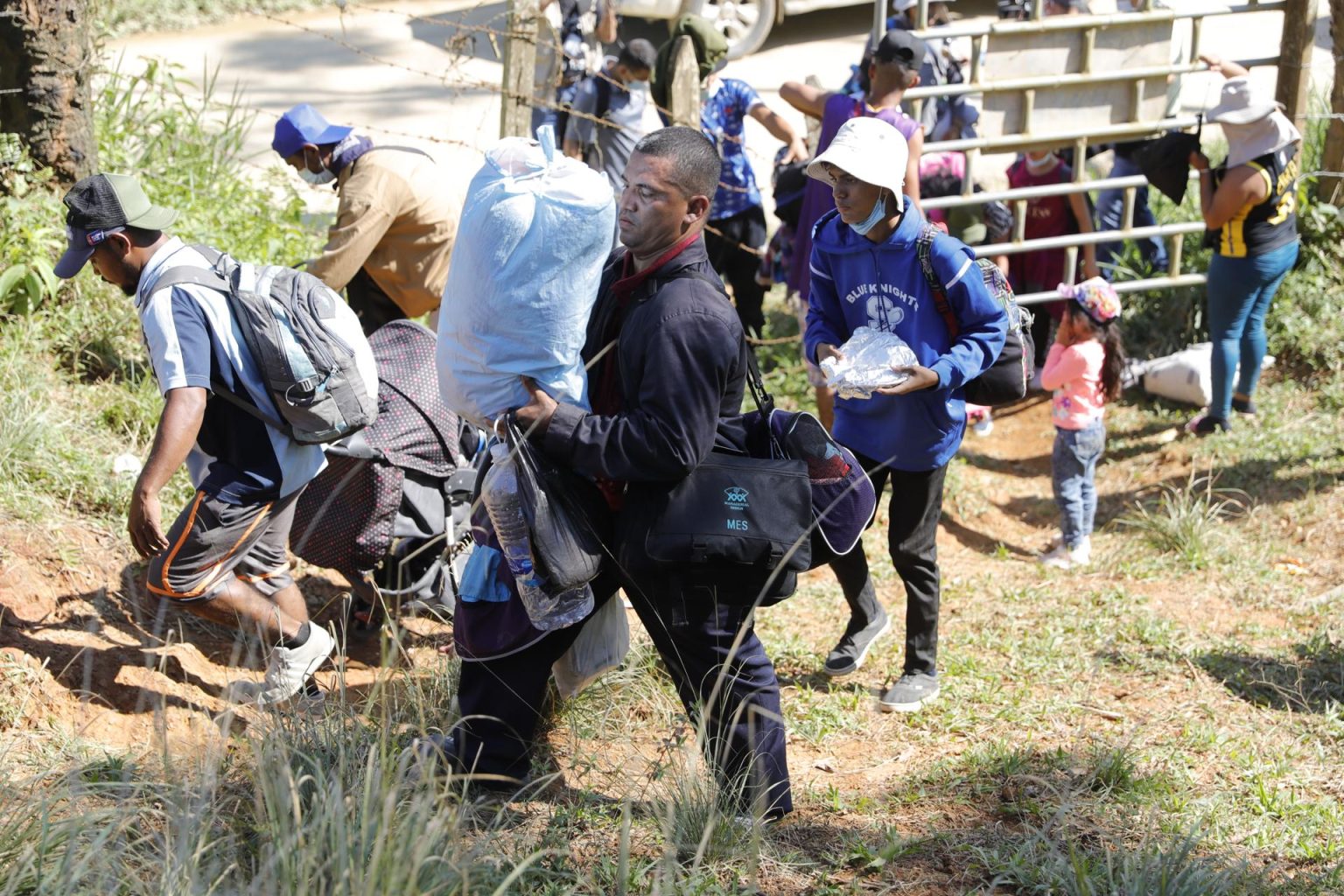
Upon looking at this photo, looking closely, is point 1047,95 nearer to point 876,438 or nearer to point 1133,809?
point 876,438

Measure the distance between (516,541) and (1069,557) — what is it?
3700 mm

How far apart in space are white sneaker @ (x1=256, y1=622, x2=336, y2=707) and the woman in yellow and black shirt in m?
4.97

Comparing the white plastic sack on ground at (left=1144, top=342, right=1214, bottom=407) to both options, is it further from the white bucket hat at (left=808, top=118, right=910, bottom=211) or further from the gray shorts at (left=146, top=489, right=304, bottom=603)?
the gray shorts at (left=146, top=489, right=304, bottom=603)

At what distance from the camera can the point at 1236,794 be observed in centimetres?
382

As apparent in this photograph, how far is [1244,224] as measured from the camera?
6.75 metres

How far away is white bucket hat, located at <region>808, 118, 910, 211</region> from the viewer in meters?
3.83

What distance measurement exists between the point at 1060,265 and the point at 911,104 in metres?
1.43

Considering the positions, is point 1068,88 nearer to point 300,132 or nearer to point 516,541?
point 300,132

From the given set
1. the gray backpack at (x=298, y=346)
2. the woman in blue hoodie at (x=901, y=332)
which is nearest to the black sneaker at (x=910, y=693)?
the woman in blue hoodie at (x=901, y=332)

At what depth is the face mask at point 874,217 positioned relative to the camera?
13.0 ft

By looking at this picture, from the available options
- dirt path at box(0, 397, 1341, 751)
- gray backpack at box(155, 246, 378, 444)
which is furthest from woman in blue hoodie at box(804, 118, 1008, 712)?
gray backpack at box(155, 246, 378, 444)

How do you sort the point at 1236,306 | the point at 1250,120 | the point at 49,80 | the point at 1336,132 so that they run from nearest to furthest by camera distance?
the point at 49,80, the point at 1250,120, the point at 1236,306, the point at 1336,132

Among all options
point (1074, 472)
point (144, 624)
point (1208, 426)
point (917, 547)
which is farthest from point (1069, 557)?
point (144, 624)

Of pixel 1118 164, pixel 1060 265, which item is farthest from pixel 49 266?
pixel 1118 164
